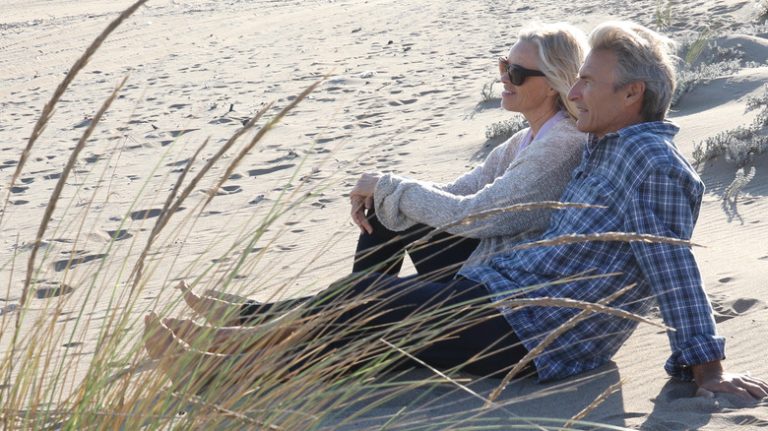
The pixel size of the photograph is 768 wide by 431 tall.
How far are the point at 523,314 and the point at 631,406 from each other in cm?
42

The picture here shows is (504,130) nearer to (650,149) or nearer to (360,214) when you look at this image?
(360,214)

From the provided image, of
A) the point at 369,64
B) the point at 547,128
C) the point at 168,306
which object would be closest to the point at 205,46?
the point at 369,64

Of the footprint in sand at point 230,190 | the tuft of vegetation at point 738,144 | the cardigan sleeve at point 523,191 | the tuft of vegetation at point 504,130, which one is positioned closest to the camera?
the cardigan sleeve at point 523,191

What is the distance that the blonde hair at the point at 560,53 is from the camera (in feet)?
12.5

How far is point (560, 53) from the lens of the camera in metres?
3.84

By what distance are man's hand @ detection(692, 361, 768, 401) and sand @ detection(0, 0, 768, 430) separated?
5 centimetres

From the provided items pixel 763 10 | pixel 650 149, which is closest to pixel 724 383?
pixel 650 149

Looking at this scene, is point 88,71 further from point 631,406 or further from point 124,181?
point 631,406

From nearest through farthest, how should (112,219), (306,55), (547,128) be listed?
1. (547,128)
2. (112,219)
3. (306,55)

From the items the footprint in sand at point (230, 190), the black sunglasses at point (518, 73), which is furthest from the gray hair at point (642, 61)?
the footprint in sand at point (230, 190)

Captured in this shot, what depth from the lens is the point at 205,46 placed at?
17047 millimetres

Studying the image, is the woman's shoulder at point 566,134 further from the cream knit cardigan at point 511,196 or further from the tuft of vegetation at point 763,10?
the tuft of vegetation at point 763,10

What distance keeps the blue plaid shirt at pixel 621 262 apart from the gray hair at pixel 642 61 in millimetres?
82

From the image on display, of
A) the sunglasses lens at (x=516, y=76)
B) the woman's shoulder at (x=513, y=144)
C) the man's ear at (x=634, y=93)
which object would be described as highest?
the man's ear at (x=634, y=93)
